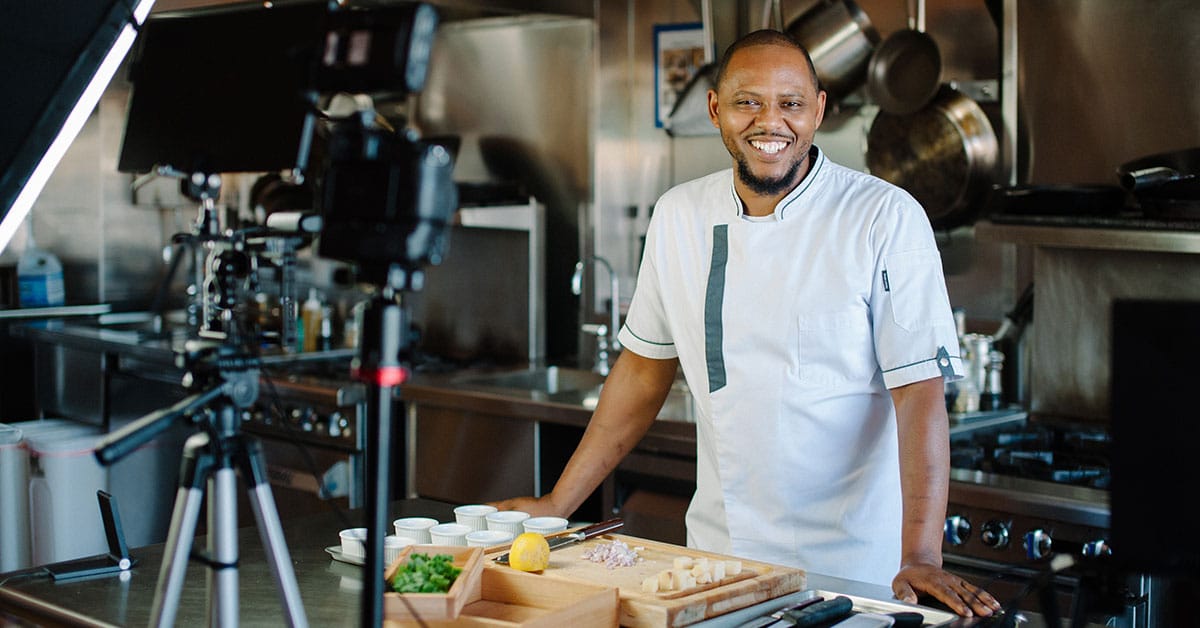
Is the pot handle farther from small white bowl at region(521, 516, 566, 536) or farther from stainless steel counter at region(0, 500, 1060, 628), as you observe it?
A: small white bowl at region(521, 516, 566, 536)

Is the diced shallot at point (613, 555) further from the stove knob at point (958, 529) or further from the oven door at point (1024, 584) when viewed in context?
the stove knob at point (958, 529)

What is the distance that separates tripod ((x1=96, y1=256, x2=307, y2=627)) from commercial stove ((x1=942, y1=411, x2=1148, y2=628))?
1.54m

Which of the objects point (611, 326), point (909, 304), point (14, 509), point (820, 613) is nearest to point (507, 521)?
point (820, 613)

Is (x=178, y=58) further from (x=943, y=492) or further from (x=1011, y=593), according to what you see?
(x=1011, y=593)

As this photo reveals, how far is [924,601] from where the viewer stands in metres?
1.69

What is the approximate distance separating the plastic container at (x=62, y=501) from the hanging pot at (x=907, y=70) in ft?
9.64

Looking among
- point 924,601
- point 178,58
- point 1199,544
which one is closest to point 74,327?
point 178,58

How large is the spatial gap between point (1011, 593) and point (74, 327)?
4047 mm

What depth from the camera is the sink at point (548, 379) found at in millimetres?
4375

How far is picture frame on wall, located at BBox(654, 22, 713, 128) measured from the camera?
4324mm

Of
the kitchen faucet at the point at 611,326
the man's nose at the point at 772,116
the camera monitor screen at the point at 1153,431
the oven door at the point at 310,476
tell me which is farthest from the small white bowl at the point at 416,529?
the kitchen faucet at the point at 611,326

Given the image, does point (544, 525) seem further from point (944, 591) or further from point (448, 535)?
point (944, 591)

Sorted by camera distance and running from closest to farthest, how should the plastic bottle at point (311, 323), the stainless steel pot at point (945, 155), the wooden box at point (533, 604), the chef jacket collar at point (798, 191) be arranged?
the wooden box at point (533, 604) < the chef jacket collar at point (798, 191) < the stainless steel pot at point (945, 155) < the plastic bottle at point (311, 323)

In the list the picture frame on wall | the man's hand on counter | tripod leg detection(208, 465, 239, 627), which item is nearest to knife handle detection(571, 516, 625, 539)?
the man's hand on counter
